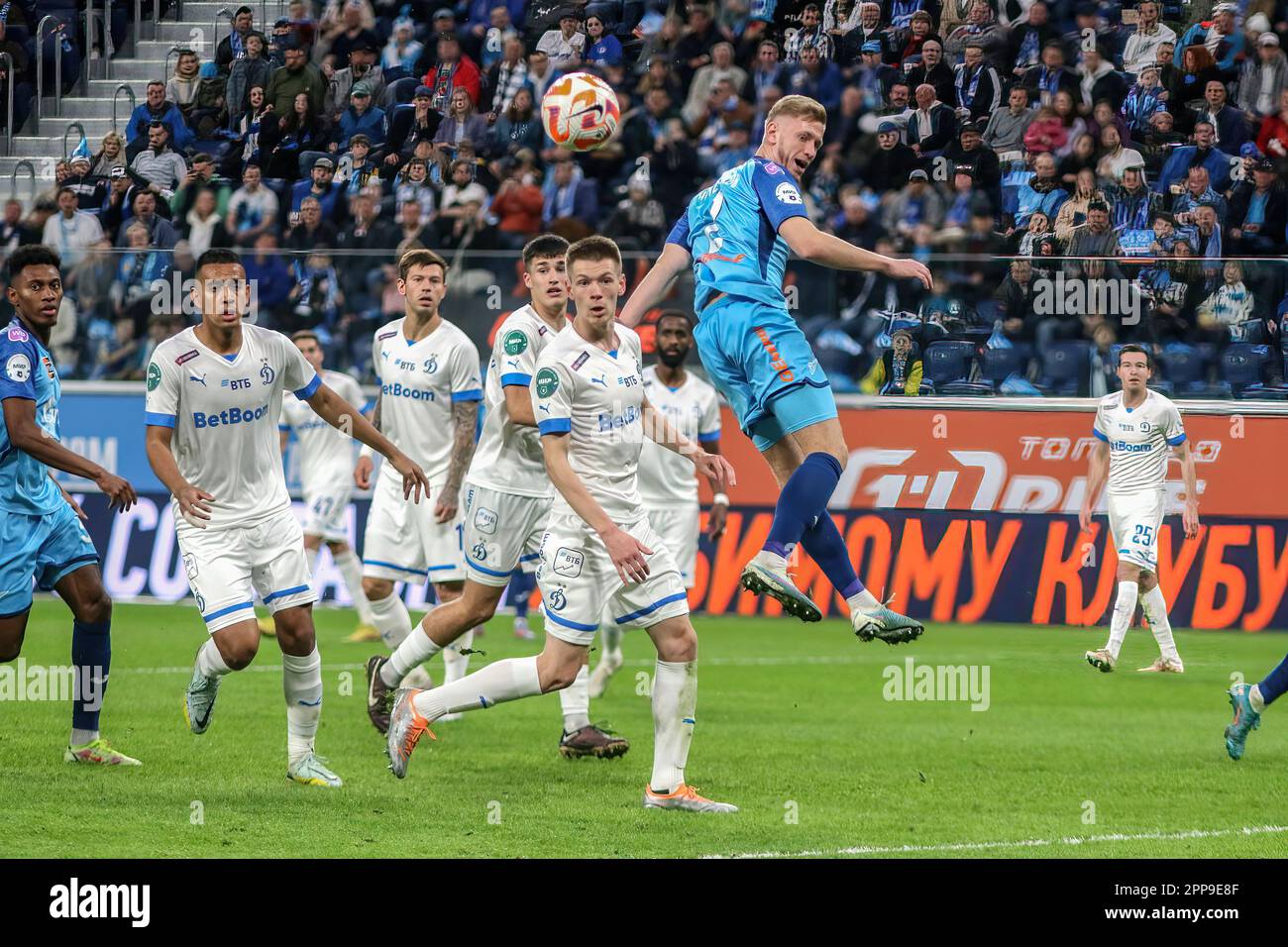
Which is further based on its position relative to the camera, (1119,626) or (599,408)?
(1119,626)

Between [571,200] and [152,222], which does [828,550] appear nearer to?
[571,200]

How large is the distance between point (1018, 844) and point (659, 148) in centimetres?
1122

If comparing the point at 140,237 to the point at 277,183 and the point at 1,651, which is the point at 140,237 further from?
the point at 1,651

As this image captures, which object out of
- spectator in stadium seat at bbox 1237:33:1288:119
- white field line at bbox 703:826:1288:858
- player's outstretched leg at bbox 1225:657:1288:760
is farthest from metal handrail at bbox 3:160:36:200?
white field line at bbox 703:826:1288:858

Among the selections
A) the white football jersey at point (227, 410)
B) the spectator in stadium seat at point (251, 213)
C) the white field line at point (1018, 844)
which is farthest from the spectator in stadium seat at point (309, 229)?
the white field line at point (1018, 844)

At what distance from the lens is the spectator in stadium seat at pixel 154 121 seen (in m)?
17.8

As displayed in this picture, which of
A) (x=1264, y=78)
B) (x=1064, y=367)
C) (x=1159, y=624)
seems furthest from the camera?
(x=1264, y=78)

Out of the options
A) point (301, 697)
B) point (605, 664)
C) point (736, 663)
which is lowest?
point (736, 663)

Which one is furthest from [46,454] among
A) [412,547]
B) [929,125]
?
[929,125]

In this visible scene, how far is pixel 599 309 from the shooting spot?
22.4 ft

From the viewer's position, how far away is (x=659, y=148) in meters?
16.6

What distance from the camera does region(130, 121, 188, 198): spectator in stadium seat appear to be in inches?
675

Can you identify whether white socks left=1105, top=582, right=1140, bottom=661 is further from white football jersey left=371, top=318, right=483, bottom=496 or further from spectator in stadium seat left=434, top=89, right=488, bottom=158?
spectator in stadium seat left=434, top=89, right=488, bottom=158

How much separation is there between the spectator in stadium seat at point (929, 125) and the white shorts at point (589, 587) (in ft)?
30.4
